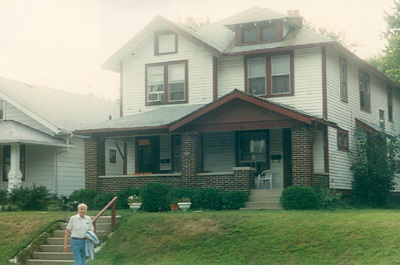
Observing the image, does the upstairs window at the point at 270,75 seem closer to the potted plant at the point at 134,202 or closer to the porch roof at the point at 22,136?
the potted plant at the point at 134,202

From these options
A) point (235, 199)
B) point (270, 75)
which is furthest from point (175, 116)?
point (235, 199)

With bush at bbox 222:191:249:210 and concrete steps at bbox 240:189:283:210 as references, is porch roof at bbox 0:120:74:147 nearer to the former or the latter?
bush at bbox 222:191:249:210

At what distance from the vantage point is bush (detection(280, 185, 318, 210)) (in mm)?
21859

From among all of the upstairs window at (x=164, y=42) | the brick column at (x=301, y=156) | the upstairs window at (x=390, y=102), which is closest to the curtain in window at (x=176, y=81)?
the upstairs window at (x=164, y=42)

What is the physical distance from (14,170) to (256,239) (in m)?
13.6

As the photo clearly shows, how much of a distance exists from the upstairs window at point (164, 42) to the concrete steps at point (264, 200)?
8262mm

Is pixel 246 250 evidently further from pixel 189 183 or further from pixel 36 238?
pixel 189 183

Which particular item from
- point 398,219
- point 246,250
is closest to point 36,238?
point 246,250

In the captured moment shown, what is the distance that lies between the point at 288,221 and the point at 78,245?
6.28 m

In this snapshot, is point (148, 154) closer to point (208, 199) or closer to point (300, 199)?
point (208, 199)

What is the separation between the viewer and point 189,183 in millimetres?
24750

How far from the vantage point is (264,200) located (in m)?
23.4

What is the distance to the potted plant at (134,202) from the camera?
23272mm

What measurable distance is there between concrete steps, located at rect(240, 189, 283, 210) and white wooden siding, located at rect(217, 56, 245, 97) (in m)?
5.19
